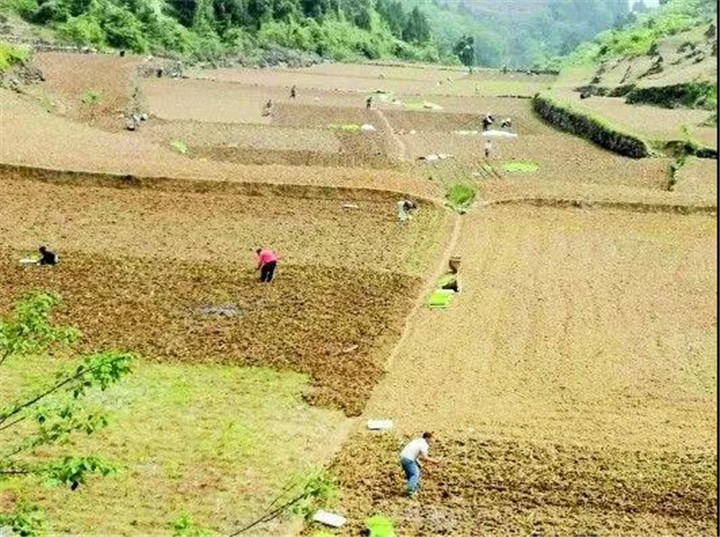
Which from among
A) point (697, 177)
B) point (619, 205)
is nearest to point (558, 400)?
point (619, 205)

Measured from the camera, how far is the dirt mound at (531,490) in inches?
542

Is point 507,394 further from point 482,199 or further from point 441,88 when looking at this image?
point 441,88

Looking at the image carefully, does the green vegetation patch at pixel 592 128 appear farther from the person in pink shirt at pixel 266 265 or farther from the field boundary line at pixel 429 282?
the person in pink shirt at pixel 266 265

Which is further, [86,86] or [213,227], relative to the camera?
[86,86]

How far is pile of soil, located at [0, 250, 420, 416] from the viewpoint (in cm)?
1970

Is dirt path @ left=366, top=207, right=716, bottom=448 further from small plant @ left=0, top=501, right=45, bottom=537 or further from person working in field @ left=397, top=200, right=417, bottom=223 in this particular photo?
small plant @ left=0, top=501, right=45, bottom=537

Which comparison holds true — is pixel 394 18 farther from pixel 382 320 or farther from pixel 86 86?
pixel 382 320

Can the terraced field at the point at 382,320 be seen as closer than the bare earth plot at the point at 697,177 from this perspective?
Yes

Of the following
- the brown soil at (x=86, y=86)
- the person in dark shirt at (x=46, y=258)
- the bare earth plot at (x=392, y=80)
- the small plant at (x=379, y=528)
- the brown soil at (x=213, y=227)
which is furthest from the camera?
the bare earth plot at (x=392, y=80)

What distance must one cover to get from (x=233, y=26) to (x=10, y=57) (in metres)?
62.5

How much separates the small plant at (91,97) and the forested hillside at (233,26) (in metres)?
29.9

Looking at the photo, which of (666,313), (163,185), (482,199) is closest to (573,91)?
(482,199)

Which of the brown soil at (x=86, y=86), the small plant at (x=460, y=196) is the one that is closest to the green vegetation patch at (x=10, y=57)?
the brown soil at (x=86, y=86)

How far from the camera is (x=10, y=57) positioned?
5459 cm
